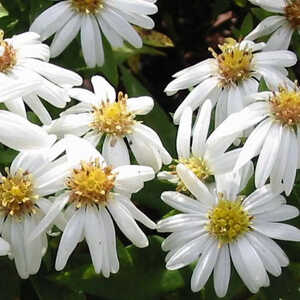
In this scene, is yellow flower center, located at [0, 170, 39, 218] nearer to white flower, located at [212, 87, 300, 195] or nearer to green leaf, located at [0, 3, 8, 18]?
white flower, located at [212, 87, 300, 195]

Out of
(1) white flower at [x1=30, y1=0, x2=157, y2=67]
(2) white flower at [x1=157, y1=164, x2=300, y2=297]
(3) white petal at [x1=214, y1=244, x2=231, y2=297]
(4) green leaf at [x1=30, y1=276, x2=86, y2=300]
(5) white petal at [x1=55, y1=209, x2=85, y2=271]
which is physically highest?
(1) white flower at [x1=30, y1=0, x2=157, y2=67]

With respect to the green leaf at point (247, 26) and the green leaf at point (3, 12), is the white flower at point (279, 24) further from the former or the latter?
the green leaf at point (3, 12)

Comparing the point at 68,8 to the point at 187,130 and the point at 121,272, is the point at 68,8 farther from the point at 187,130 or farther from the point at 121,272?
the point at 121,272

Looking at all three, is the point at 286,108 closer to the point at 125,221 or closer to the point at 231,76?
the point at 231,76

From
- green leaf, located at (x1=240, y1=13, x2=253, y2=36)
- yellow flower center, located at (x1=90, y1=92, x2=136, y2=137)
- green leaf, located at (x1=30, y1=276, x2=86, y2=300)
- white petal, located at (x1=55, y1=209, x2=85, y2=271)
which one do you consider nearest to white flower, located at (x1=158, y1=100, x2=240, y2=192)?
yellow flower center, located at (x1=90, y1=92, x2=136, y2=137)

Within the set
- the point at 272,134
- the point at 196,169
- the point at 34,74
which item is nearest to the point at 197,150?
the point at 196,169
